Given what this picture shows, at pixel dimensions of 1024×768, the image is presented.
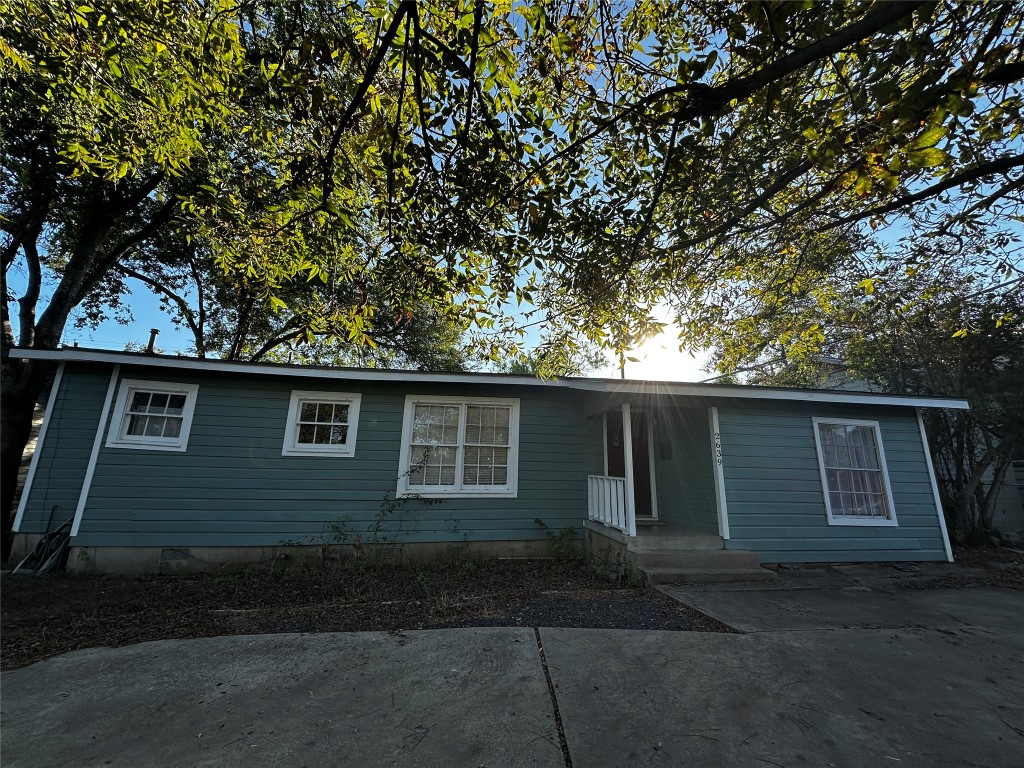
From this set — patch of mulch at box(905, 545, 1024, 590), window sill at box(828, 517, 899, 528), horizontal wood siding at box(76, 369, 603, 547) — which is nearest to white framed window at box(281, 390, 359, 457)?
horizontal wood siding at box(76, 369, 603, 547)

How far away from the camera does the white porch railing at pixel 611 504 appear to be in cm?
580

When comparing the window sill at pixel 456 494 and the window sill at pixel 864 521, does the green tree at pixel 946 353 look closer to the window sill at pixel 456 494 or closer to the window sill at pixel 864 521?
the window sill at pixel 864 521

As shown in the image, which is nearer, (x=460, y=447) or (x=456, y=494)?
(x=456, y=494)

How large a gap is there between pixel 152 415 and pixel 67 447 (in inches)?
41.9

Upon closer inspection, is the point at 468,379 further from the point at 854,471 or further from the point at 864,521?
the point at 864,521

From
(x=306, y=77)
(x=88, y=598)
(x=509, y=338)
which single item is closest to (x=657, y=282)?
(x=509, y=338)

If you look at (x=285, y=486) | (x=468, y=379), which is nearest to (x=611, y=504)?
(x=468, y=379)

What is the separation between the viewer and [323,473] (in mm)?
6398

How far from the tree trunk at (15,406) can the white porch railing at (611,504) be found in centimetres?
923

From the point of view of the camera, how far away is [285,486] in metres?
6.28

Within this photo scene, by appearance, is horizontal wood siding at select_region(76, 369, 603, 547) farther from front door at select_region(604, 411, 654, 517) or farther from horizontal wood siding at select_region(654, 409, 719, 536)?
horizontal wood siding at select_region(654, 409, 719, 536)

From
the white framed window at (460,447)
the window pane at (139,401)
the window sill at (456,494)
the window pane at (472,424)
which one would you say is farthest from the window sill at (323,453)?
the window pane at (139,401)

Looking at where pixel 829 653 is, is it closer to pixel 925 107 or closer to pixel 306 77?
pixel 925 107

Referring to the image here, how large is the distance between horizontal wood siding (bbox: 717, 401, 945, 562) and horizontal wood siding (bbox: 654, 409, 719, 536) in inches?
12.9
